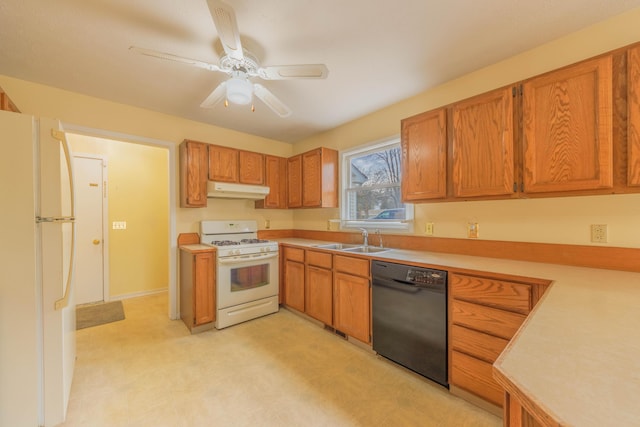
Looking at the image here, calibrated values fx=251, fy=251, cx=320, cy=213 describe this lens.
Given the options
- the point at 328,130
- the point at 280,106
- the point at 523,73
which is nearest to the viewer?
the point at 523,73

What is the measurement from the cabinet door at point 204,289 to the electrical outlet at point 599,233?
329cm

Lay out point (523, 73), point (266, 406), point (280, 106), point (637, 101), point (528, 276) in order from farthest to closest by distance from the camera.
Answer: point (280, 106) → point (523, 73) → point (266, 406) → point (528, 276) → point (637, 101)

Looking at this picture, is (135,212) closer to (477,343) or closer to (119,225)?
(119,225)

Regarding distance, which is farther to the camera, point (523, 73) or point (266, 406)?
point (523, 73)

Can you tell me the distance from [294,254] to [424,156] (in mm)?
1926

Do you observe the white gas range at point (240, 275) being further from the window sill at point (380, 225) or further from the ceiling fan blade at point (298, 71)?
the ceiling fan blade at point (298, 71)

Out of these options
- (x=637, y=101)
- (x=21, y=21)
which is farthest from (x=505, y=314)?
(x=21, y=21)

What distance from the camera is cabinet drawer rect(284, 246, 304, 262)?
3139mm

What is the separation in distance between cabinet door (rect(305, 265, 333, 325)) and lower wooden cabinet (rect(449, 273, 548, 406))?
1263 mm

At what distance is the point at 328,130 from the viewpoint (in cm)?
371

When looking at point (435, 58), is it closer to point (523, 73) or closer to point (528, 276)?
point (523, 73)

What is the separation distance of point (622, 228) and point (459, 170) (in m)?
1.00

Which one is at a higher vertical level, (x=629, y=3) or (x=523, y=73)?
(x=629, y=3)

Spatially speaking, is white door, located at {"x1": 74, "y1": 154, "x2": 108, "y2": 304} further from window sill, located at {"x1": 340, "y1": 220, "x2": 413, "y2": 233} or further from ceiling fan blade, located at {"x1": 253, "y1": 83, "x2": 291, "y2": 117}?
window sill, located at {"x1": 340, "y1": 220, "x2": 413, "y2": 233}
